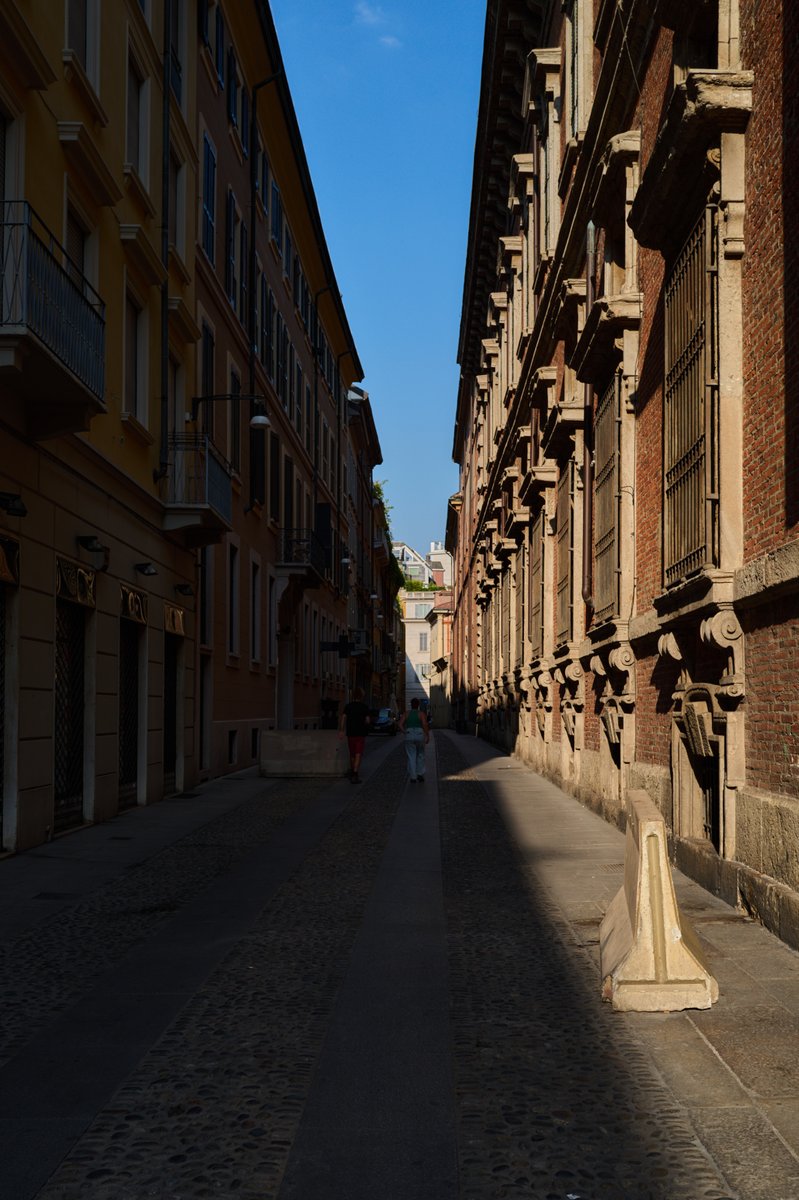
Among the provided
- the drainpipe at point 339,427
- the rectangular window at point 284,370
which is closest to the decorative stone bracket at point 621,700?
the rectangular window at point 284,370

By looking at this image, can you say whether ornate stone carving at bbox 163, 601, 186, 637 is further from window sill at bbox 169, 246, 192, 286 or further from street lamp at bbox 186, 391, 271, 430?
window sill at bbox 169, 246, 192, 286

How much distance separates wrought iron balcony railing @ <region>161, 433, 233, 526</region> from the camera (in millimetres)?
18297

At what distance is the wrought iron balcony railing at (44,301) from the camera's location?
1026 cm

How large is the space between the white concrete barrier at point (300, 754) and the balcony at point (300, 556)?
26.0ft

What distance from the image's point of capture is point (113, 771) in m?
15.4

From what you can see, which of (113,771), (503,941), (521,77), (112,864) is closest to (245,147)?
(521,77)

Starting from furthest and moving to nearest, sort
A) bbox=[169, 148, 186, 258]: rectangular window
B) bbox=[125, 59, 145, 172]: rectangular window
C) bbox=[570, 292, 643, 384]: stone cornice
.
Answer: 1. bbox=[169, 148, 186, 258]: rectangular window
2. bbox=[125, 59, 145, 172]: rectangular window
3. bbox=[570, 292, 643, 384]: stone cornice

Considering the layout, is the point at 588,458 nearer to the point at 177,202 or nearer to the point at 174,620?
the point at 174,620

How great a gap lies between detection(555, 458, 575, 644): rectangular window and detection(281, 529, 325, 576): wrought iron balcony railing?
1117 centimetres

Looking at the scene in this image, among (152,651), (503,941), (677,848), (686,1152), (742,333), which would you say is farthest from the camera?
(152,651)

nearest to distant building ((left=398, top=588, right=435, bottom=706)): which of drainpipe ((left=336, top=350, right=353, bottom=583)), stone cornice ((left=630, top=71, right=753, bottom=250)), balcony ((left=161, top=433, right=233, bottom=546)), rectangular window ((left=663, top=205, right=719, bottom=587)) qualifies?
drainpipe ((left=336, top=350, right=353, bottom=583))

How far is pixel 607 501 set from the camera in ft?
48.6

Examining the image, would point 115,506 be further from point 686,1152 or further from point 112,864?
point 686,1152

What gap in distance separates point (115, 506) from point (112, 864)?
5.21 metres
